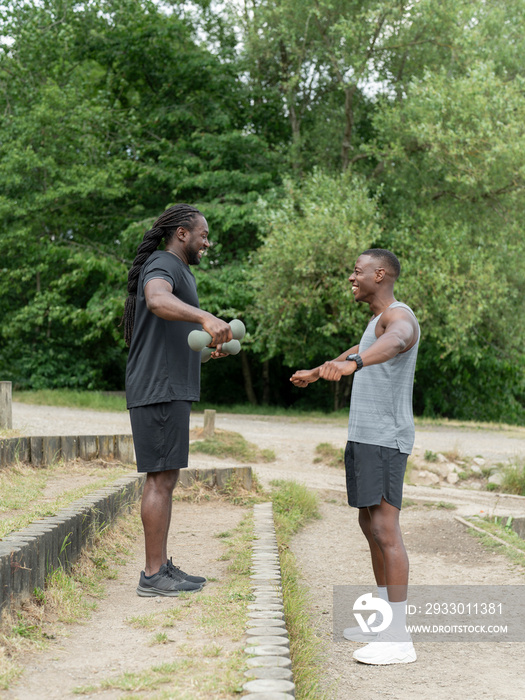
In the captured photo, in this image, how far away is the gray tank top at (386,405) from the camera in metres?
3.58

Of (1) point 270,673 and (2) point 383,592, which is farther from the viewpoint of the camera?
(2) point 383,592

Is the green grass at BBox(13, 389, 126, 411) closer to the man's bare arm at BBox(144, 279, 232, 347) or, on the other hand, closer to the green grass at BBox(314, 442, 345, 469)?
the green grass at BBox(314, 442, 345, 469)

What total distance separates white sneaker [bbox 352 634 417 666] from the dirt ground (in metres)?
0.06

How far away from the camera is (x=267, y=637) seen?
2.91 metres

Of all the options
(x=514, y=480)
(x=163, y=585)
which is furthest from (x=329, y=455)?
(x=163, y=585)

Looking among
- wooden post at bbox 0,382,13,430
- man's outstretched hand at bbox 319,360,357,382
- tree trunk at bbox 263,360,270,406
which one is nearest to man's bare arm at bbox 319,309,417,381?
man's outstretched hand at bbox 319,360,357,382

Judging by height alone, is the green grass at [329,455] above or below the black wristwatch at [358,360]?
below

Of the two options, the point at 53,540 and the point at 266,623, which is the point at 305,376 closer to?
the point at 266,623

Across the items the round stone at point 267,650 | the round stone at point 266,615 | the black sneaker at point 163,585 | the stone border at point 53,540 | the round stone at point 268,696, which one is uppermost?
the stone border at point 53,540

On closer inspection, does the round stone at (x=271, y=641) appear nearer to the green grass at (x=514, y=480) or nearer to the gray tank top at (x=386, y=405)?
the gray tank top at (x=386, y=405)

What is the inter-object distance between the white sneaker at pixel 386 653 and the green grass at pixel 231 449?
6.30 m

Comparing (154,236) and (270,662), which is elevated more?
(154,236)

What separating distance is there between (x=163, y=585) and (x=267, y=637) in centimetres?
98

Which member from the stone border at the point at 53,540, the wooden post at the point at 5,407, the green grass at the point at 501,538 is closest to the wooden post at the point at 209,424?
the wooden post at the point at 5,407
